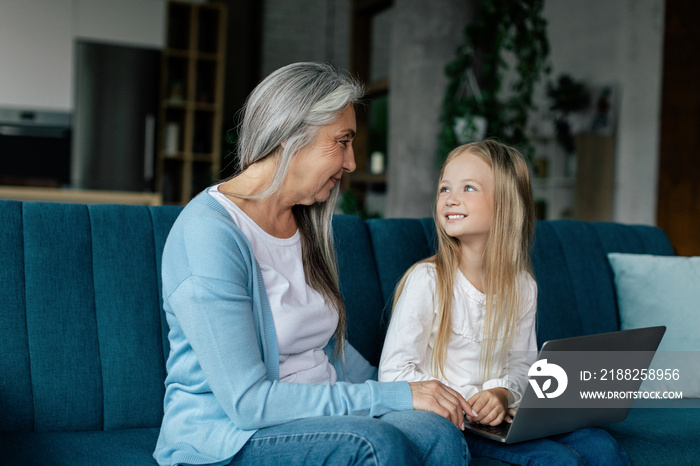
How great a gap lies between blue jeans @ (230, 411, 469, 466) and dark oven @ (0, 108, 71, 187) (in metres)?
4.73

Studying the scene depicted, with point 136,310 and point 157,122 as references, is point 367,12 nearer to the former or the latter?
point 157,122

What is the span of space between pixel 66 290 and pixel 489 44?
9.24ft

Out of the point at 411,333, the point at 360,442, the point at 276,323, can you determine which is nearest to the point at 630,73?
the point at 411,333

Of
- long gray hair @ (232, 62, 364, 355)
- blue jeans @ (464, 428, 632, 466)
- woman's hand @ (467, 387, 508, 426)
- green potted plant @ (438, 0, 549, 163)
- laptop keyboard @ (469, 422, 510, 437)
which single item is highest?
green potted plant @ (438, 0, 549, 163)

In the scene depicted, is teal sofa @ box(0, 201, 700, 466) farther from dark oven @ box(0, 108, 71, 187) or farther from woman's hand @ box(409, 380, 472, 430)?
dark oven @ box(0, 108, 71, 187)

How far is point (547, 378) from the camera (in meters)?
1.39

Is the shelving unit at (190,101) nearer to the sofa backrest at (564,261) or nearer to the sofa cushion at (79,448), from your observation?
the sofa backrest at (564,261)

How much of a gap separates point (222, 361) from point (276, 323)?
0.20 m

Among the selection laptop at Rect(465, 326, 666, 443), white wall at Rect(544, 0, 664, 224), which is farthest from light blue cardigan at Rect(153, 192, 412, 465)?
white wall at Rect(544, 0, 664, 224)

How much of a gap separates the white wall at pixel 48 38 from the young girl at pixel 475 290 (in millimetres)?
4405

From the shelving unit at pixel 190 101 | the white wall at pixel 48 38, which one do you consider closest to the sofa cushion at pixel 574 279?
the shelving unit at pixel 190 101

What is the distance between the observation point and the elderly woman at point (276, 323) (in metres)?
1.25

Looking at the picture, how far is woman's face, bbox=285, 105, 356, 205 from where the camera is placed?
1473mm

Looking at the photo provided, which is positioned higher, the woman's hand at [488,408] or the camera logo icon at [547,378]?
the camera logo icon at [547,378]
